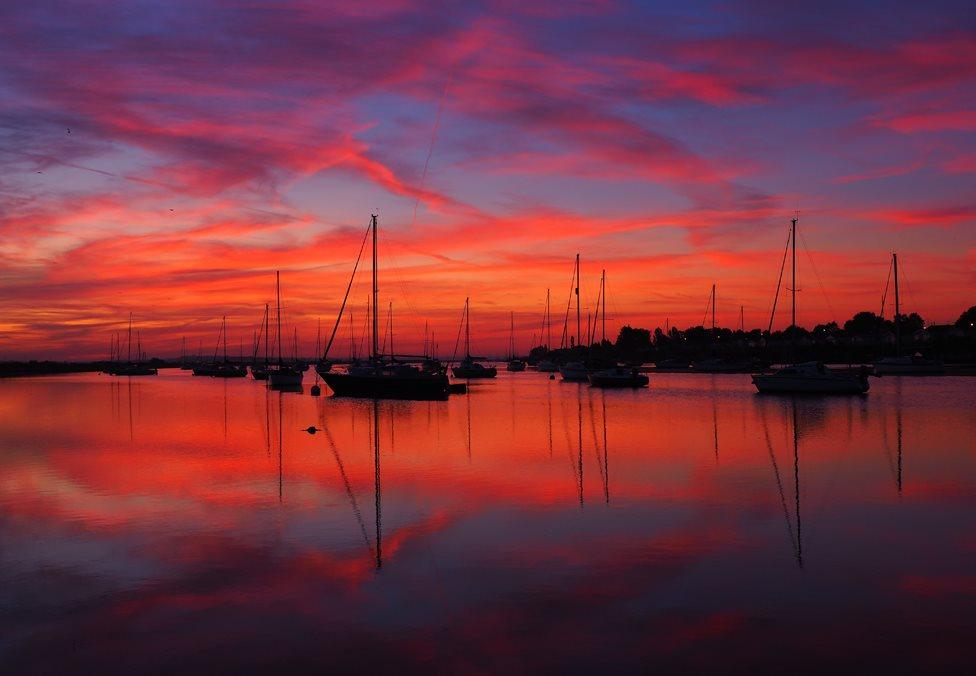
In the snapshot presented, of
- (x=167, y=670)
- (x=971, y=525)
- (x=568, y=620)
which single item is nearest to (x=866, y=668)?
(x=568, y=620)

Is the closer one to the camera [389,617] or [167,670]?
[167,670]

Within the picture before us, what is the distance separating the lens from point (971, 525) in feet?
56.4

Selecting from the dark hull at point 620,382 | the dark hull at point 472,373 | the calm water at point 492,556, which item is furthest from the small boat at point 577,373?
the calm water at point 492,556

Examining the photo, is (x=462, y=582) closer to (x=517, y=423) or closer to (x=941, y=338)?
(x=517, y=423)

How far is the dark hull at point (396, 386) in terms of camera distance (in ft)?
215

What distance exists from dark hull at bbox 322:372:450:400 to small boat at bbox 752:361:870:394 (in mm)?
26829

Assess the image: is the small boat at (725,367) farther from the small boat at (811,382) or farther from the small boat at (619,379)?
the small boat at (811,382)

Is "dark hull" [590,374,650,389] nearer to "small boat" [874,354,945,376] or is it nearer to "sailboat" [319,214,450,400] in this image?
"sailboat" [319,214,450,400]

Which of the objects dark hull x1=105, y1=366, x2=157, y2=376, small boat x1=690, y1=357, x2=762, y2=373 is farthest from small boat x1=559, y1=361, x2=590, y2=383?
dark hull x1=105, y1=366, x2=157, y2=376

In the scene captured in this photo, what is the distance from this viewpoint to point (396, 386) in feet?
215

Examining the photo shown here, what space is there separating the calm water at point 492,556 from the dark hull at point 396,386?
32.1 meters

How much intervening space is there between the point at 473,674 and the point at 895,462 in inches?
884

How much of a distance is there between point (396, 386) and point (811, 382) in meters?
33.6

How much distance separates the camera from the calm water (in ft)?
33.7
